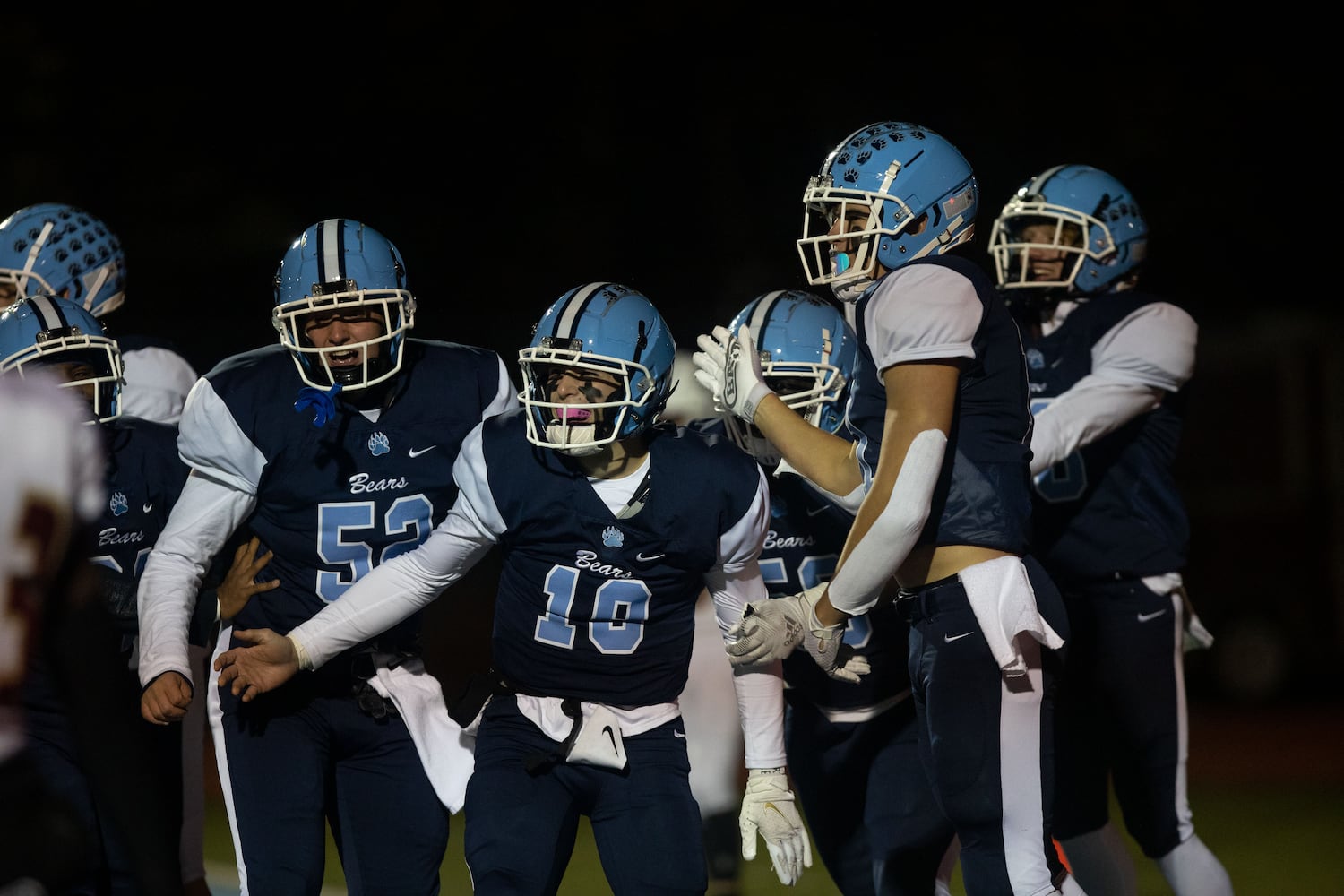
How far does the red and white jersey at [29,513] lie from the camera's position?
205 centimetres

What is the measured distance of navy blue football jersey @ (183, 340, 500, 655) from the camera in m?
3.51

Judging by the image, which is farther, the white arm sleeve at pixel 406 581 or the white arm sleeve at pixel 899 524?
the white arm sleeve at pixel 406 581

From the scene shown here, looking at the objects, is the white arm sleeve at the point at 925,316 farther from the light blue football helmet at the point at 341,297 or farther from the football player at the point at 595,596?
the light blue football helmet at the point at 341,297

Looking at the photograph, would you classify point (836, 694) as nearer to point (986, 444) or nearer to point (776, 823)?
point (776, 823)

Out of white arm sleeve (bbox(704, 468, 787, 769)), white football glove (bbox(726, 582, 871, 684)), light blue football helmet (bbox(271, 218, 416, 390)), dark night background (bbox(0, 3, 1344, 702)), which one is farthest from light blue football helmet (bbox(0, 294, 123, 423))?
dark night background (bbox(0, 3, 1344, 702))

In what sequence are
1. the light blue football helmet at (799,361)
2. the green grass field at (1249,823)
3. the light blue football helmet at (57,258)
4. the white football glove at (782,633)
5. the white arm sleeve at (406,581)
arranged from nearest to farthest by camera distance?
the white football glove at (782,633) < the white arm sleeve at (406,581) < the light blue football helmet at (799,361) < the light blue football helmet at (57,258) < the green grass field at (1249,823)

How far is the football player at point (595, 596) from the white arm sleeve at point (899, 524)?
13.9 inches

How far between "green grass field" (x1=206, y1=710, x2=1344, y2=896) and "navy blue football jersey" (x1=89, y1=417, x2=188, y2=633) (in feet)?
6.81

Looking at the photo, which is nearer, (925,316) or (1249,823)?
(925,316)

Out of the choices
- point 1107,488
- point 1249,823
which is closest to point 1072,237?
point 1107,488

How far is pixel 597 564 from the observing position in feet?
10.8

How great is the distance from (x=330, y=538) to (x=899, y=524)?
136cm

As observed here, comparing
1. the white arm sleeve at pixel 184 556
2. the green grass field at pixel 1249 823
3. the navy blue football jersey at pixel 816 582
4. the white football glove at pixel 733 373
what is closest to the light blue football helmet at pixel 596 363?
the white football glove at pixel 733 373

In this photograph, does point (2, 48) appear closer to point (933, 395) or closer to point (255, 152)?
point (255, 152)
